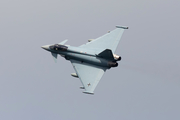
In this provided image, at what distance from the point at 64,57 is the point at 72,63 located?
6.62ft

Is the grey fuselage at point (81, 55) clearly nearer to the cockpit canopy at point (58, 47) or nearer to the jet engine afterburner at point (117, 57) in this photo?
the cockpit canopy at point (58, 47)

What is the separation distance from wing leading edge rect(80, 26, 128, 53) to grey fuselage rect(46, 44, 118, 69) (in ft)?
7.16

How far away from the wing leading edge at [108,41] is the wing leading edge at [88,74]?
3430mm

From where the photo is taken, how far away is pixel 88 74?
5591 cm

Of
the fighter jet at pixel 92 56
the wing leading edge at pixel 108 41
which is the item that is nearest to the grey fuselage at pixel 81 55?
the fighter jet at pixel 92 56

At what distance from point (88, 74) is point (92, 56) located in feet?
9.70

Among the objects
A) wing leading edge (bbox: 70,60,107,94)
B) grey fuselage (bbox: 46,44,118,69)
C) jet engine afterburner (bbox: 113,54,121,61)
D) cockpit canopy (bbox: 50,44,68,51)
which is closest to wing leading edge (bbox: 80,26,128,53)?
grey fuselage (bbox: 46,44,118,69)

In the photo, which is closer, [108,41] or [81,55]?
[81,55]

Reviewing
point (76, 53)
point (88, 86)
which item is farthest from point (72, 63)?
point (88, 86)

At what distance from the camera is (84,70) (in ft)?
186

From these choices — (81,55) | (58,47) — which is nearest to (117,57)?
(81,55)

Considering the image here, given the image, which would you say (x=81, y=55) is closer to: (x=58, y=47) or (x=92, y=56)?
(x=92, y=56)

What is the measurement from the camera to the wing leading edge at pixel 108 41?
192 ft

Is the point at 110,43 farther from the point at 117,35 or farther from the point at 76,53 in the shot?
the point at 76,53
